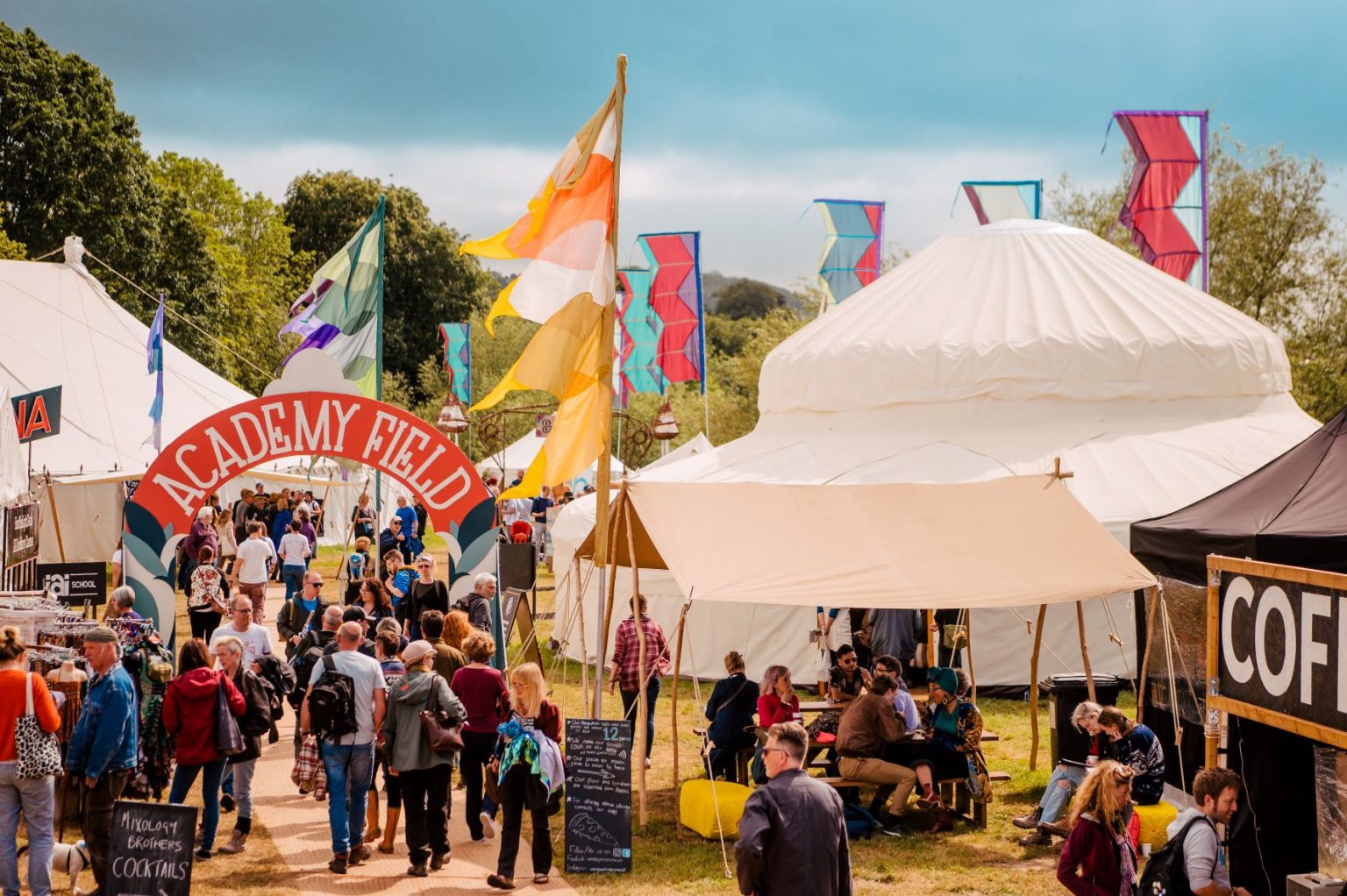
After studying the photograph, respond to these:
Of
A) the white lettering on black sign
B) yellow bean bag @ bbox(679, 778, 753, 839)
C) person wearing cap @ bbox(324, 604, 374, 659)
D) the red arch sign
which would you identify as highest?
the red arch sign

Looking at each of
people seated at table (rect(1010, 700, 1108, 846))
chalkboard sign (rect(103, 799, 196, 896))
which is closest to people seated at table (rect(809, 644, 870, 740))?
people seated at table (rect(1010, 700, 1108, 846))

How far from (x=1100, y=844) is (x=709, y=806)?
377 centimetres

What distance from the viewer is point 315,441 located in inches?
515

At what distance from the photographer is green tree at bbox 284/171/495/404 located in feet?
199

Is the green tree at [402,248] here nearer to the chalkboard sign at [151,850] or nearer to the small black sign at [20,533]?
the small black sign at [20,533]

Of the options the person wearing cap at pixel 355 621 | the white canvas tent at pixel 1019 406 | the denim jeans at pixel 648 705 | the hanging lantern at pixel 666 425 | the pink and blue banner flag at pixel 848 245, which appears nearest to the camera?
the person wearing cap at pixel 355 621

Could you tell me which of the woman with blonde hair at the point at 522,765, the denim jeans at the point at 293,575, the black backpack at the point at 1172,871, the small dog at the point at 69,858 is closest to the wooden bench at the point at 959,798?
the woman with blonde hair at the point at 522,765

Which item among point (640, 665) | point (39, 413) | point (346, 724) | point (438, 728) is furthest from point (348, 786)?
point (39, 413)

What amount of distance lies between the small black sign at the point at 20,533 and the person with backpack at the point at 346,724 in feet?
26.3

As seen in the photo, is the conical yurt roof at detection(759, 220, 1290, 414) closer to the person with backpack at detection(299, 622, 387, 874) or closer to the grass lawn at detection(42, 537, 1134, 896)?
the grass lawn at detection(42, 537, 1134, 896)

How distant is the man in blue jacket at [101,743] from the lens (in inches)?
321

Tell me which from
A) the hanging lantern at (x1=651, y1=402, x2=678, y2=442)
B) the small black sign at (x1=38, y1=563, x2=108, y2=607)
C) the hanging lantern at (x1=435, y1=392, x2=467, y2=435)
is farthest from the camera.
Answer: the hanging lantern at (x1=435, y1=392, x2=467, y2=435)

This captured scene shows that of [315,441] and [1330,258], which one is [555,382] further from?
[1330,258]

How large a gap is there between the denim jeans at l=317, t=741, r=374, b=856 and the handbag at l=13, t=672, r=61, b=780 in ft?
5.74
